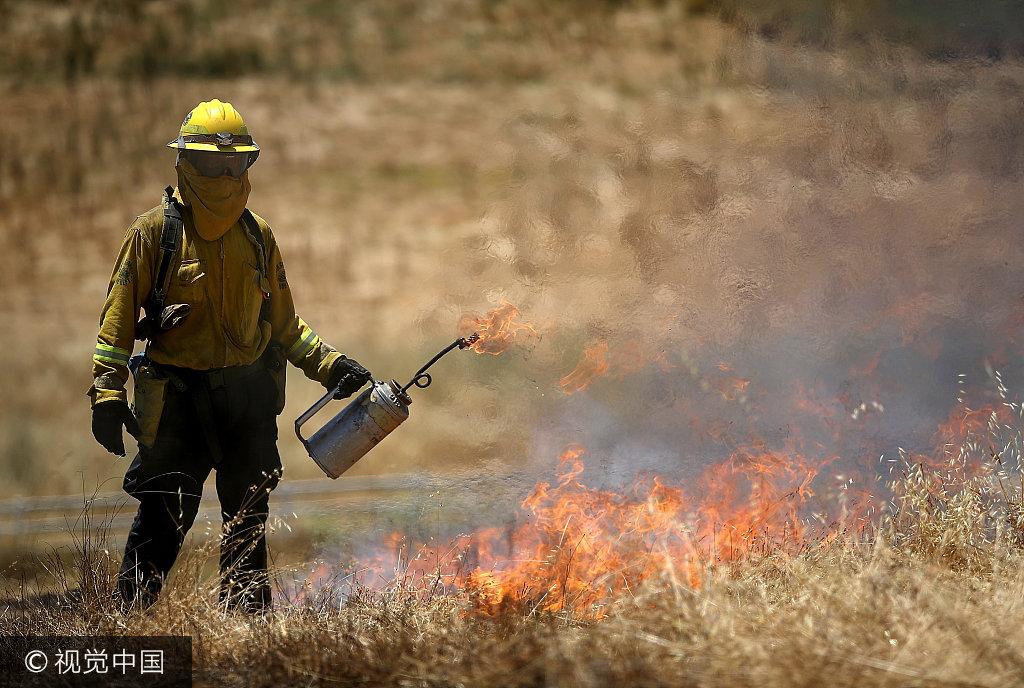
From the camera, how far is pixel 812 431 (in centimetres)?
795

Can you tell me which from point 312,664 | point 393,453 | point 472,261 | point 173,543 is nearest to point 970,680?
point 312,664

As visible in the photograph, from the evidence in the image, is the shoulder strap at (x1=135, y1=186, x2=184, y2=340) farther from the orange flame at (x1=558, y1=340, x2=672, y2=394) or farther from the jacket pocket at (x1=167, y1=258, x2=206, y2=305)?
the orange flame at (x1=558, y1=340, x2=672, y2=394)

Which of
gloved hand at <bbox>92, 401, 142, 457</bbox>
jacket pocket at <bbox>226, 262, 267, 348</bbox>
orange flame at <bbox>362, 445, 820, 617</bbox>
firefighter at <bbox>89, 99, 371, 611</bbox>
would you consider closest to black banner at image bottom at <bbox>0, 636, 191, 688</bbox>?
firefighter at <bbox>89, 99, 371, 611</bbox>

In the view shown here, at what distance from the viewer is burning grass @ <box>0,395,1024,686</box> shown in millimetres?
4367

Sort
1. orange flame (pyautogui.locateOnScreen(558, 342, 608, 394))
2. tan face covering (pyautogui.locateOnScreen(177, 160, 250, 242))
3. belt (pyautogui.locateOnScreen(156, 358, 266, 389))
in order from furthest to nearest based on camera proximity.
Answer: orange flame (pyautogui.locateOnScreen(558, 342, 608, 394)), belt (pyautogui.locateOnScreen(156, 358, 266, 389)), tan face covering (pyautogui.locateOnScreen(177, 160, 250, 242))

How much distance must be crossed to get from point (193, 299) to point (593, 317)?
7.35 meters

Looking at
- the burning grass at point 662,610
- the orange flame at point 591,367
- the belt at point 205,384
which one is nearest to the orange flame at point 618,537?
the burning grass at point 662,610

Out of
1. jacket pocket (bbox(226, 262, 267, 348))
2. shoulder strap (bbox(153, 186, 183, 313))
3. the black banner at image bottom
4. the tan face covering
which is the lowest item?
the black banner at image bottom

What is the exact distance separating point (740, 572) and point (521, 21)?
16.1 meters

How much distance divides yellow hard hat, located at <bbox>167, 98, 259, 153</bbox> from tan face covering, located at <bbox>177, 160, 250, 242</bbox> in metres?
0.10

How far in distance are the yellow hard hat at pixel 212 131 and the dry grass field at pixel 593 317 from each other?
1.71 metres

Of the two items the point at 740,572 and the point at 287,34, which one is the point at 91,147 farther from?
the point at 740,572

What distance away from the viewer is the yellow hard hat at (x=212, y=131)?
5.36 meters

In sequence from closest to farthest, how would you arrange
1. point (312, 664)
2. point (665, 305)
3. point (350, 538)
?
point (312, 664), point (350, 538), point (665, 305)
